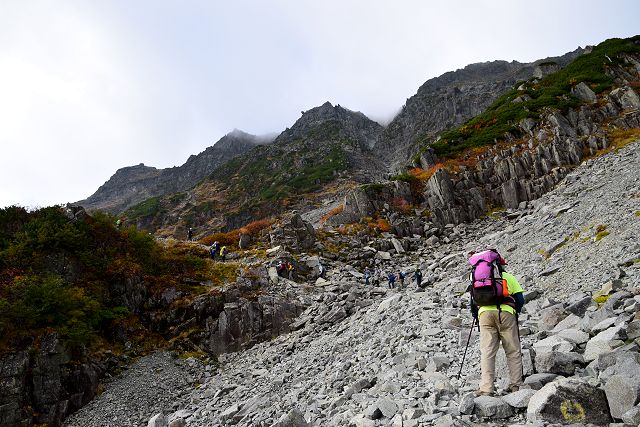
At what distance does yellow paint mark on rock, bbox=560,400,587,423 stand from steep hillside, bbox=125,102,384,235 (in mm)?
92185

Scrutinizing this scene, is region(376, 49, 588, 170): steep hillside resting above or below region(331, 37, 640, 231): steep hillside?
above

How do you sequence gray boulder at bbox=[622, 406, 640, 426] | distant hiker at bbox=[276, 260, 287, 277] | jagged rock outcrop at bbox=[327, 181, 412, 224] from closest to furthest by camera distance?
gray boulder at bbox=[622, 406, 640, 426], distant hiker at bbox=[276, 260, 287, 277], jagged rock outcrop at bbox=[327, 181, 412, 224]

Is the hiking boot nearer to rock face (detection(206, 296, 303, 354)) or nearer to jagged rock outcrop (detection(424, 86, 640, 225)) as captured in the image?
rock face (detection(206, 296, 303, 354))

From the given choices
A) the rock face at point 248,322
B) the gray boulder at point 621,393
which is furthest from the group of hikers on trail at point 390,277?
the gray boulder at point 621,393

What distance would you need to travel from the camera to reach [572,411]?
17.3ft

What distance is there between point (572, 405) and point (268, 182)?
12245 centimetres

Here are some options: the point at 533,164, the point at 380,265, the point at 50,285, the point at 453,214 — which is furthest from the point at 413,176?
the point at 50,285

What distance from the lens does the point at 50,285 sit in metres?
20.2

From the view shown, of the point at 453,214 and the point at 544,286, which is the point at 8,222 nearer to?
the point at 544,286

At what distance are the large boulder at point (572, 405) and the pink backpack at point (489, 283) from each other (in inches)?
72.3

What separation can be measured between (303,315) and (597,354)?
61.8 feet

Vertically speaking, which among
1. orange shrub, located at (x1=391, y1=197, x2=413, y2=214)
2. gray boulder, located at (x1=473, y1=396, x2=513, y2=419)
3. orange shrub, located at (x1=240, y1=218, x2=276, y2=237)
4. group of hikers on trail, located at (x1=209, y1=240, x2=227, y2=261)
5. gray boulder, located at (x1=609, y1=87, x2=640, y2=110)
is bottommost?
gray boulder, located at (x1=473, y1=396, x2=513, y2=419)

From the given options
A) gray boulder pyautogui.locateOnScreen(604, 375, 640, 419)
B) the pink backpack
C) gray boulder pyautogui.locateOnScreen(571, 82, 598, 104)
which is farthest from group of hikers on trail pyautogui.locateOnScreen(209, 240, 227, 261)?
gray boulder pyautogui.locateOnScreen(571, 82, 598, 104)

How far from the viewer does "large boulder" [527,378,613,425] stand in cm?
524
